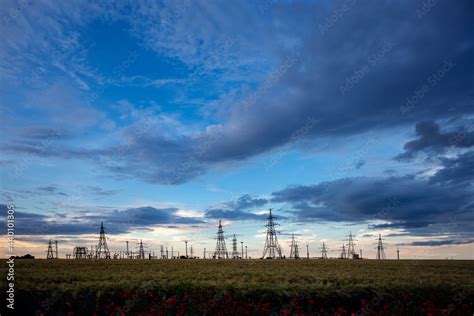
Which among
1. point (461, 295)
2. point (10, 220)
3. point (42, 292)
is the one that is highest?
point (10, 220)

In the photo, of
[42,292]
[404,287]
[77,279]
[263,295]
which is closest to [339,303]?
[263,295]

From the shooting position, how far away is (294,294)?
17.2 meters

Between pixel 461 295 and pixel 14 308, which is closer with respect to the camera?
pixel 14 308

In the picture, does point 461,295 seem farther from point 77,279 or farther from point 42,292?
point 77,279

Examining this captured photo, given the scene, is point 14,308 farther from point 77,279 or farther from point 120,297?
point 77,279

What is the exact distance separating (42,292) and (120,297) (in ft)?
12.4

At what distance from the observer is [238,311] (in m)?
12.7

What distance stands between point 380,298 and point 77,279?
19.2 m

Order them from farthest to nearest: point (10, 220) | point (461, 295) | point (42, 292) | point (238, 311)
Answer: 1. point (461, 295)
2. point (42, 292)
3. point (10, 220)
4. point (238, 311)

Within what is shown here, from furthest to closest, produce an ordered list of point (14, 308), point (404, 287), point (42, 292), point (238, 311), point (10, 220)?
1. point (404, 287)
2. point (42, 292)
3. point (10, 220)
4. point (14, 308)
5. point (238, 311)

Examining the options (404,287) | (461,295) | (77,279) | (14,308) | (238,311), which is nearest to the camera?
(238,311)

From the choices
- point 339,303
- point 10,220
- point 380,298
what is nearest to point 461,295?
point 380,298

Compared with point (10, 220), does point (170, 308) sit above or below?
below

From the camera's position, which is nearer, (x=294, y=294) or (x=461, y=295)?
(x=294, y=294)
